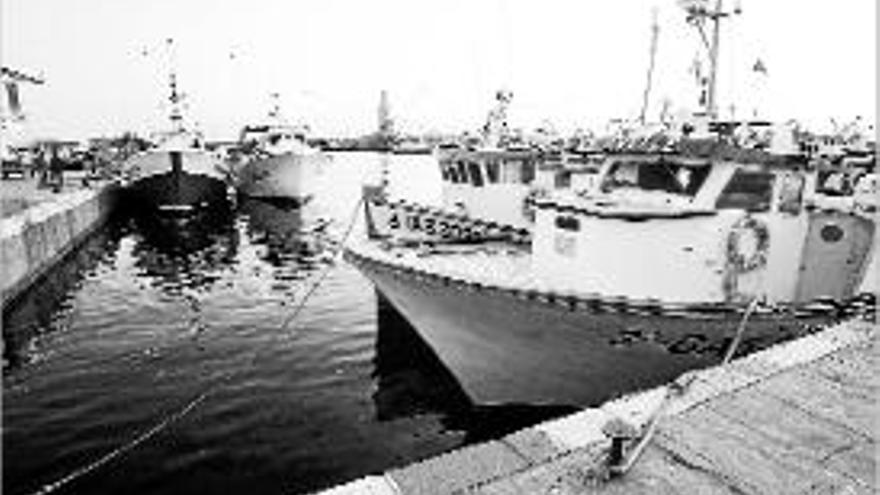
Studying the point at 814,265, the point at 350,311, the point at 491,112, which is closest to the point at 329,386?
the point at 350,311

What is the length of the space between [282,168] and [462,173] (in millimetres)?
28893

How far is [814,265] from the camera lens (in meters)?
10.9

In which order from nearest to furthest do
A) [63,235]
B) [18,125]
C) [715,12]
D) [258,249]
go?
1. [715,12]
2. [63,235]
3. [258,249]
4. [18,125]

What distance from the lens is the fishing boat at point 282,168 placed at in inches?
1844

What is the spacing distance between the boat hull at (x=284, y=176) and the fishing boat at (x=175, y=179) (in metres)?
3.59

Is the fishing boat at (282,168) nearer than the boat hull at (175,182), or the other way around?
the boat hull at (175,182)

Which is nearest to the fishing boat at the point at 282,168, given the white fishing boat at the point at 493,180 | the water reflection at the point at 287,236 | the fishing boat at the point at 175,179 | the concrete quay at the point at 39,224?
the water reflection at the point at 287,236

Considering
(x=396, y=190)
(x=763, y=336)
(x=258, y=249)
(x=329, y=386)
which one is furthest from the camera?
(x=396, y=190)

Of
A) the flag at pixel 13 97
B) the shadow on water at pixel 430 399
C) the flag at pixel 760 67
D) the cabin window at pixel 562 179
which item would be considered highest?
the flag at pixel 13 97

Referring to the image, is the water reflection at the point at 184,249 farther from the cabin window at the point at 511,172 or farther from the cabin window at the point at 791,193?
the cabin window at the point at 791,193

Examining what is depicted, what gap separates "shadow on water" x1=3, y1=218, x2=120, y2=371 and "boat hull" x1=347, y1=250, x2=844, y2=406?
8205 mm

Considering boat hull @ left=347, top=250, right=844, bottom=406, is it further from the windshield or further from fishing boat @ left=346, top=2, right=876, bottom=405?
the windshield

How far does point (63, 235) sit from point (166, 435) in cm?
1833

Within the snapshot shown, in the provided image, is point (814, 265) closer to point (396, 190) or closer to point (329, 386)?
point (329, 386)
